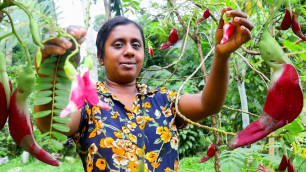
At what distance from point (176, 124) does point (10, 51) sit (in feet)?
2.47

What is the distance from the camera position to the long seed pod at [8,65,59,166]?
34 cm

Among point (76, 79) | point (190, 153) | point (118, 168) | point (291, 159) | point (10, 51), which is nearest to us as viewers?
point (76, 79)

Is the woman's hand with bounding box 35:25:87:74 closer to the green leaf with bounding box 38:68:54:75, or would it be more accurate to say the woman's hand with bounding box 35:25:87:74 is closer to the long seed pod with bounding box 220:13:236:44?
the green leaf with bounding box 38:68:54:75

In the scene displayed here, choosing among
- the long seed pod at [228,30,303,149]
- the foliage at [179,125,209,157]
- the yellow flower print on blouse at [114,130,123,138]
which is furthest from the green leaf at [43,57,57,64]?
the foliage at [179,125,209,157]

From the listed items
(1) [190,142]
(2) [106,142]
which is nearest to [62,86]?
(2) [106,142]

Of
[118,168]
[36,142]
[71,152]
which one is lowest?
[71,152]

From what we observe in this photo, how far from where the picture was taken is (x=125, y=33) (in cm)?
97

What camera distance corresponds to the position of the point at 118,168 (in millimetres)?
882

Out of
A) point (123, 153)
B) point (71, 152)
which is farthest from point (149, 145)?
point (71, 152)

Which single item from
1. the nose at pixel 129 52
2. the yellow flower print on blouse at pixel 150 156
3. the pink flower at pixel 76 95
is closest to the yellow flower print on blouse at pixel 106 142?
the yellow flower print on blouse at pixel 150 156

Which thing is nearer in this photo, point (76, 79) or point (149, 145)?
point (76, 79)

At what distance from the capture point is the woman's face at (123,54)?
3.06 ft

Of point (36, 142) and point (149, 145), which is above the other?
point (36, 142)

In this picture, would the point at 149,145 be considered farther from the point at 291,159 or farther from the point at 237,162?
the point at 291,159
